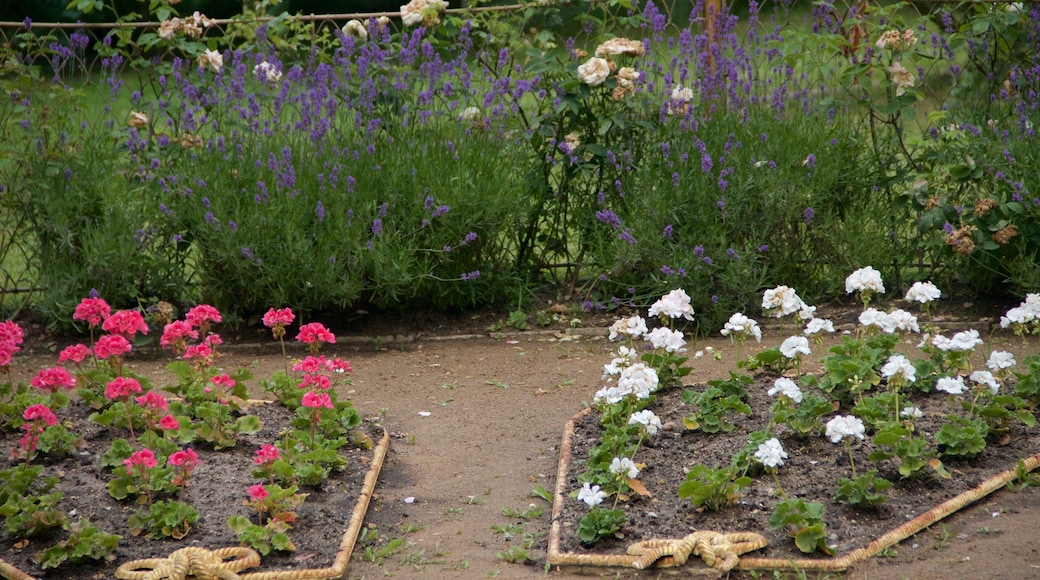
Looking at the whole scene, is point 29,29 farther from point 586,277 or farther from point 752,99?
point 752,99

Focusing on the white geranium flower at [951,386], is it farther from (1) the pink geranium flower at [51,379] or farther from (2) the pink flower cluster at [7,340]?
(2) the pink flower cluster at [7,340]

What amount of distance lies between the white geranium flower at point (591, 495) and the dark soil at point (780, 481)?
9cm

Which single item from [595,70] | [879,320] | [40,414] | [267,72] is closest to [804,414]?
[879,320]

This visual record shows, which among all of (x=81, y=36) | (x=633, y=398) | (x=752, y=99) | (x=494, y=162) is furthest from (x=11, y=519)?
(x=752, y=99)

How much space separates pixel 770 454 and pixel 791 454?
1.14 feet

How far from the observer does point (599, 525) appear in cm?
285

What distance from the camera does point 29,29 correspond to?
5.29 meters

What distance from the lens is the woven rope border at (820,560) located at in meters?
2.68

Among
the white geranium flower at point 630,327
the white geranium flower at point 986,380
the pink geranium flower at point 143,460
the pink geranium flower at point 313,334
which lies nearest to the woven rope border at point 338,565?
the pink geranium flower at point 143,460

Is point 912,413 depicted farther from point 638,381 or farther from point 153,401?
point 153,401

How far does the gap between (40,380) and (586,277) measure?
283 centimetres

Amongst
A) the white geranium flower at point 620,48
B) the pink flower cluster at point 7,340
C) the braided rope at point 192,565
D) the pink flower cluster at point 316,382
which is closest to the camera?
the braided rope at point 192,565

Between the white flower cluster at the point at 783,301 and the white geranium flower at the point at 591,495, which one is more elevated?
the white flower cluster at the point at 783,301

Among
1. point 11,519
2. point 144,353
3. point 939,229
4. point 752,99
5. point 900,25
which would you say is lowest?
point 144,353
